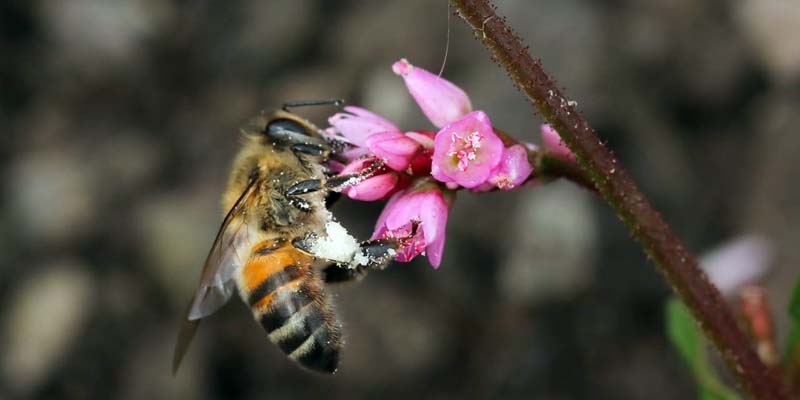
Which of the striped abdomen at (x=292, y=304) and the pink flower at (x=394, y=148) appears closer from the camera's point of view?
the pink flower at (x=394, y=148)

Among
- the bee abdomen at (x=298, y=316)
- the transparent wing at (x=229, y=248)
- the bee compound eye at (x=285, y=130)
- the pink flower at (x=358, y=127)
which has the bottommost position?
the bee abdomen at (x=298, y=316)

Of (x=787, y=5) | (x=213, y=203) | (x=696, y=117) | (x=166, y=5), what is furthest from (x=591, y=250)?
(x=166, y=5)

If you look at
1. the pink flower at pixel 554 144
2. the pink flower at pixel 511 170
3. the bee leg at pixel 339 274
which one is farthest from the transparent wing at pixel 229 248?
the pink flower at pixel 554 144

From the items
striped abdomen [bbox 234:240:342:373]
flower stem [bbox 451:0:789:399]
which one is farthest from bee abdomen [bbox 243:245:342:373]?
flower stem [bbox 451:0:789:399]

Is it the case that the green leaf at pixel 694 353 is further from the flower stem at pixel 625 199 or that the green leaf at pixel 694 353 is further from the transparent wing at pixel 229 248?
the transparent wing at pixel 229 248

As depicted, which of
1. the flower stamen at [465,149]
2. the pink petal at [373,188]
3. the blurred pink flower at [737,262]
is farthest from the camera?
the blurred pink flower at [737,262]

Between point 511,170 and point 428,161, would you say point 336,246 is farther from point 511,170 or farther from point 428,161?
point 511,170

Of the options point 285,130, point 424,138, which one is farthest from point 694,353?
point 285,130
